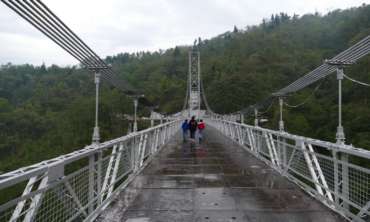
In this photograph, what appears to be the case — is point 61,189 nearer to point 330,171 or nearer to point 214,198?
point 214,198

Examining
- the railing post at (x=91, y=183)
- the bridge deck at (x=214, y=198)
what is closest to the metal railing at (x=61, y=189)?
the railing post at (x=91, y=183)

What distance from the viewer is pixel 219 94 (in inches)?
2258

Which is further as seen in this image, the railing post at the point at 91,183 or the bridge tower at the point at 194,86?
the bridge tower at the point at 194,86

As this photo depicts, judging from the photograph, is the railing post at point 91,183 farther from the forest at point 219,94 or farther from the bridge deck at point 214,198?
the forest at point 219,94

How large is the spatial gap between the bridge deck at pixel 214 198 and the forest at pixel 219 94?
6196 millimetres

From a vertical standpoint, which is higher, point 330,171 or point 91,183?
point 330,171

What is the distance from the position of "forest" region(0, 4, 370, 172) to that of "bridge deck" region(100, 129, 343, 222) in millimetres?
6196

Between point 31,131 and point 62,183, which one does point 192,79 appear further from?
point 62,183

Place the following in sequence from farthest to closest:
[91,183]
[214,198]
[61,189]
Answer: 1. [214,198]
2. [91,183]
3. [61,189]

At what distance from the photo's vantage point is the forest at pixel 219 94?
35.1 meters

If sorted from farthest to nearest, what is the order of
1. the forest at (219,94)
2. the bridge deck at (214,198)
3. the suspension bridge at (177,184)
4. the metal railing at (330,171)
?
the forest at (219,94) < the bridge deck at (214,198) < the metal railing at (330,171) < the suspension bridge at (177,184)

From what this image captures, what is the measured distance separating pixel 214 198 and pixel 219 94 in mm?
52869

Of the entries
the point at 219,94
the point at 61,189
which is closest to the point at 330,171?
the point at 61,189

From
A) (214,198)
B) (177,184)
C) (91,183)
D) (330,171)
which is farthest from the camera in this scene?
(177,184)
